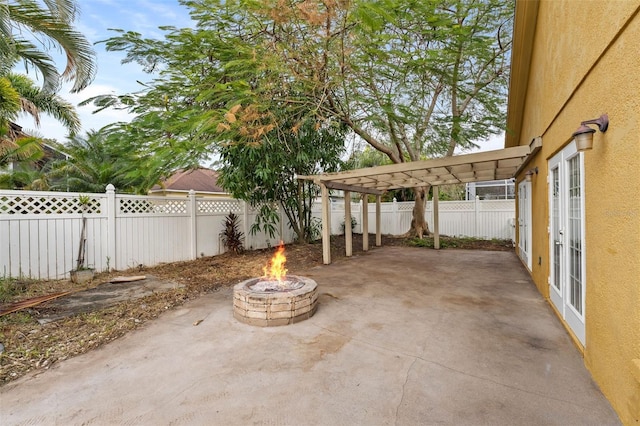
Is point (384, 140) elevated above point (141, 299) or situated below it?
above

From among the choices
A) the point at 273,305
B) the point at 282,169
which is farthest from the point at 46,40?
the point at 273,305

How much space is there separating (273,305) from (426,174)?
18.3 ft

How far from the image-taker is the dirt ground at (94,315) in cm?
311

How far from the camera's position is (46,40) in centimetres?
585

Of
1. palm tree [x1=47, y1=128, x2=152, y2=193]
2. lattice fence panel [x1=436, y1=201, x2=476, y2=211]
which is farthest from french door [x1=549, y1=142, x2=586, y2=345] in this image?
palm tree [x1=47, y1=128, x2=152, y2=193]

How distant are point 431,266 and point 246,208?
575 centimetres

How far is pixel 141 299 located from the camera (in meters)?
4.85

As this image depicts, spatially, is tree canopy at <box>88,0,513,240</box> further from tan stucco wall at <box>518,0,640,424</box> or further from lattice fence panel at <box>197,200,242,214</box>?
lattice fence panel at <box>197,200,242,214</box>

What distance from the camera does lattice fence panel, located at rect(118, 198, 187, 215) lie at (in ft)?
22.6

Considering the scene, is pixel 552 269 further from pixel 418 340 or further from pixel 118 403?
pixel 118 403

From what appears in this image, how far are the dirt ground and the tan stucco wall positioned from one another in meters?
4.72

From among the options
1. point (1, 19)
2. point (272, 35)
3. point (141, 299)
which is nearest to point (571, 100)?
point (272, 35)

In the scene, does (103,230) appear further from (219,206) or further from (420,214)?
(420,214)

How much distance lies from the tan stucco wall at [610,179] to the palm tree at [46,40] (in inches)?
299
